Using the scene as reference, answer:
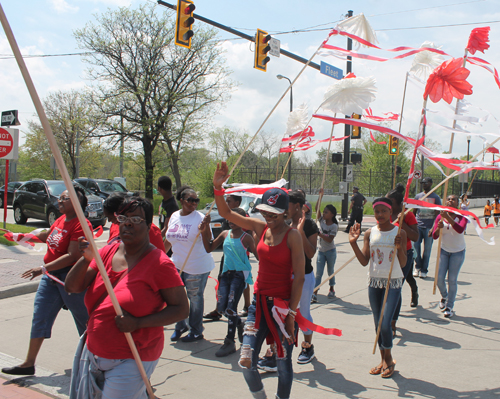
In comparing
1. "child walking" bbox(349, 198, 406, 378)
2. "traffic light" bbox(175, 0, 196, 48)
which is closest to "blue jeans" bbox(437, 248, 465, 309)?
"child walking" bbox(349, 198, 406, 378)

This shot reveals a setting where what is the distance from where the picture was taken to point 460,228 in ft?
20.4

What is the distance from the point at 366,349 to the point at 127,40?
84.3ft

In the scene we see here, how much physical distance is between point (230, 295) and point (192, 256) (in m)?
0.63

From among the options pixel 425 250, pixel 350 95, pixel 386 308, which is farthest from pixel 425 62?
pixel 425 250

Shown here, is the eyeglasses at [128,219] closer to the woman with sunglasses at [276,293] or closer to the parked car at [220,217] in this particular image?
the woman with sunglasses at [276,293]

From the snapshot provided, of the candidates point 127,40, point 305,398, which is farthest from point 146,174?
point 305,398

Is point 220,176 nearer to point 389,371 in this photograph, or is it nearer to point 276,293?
point 276,293

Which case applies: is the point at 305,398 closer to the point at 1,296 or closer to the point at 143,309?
the point at 143,309

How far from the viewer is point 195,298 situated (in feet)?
17.0

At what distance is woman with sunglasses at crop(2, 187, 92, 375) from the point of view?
394cm

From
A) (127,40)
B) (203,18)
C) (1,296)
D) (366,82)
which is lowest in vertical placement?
(1,296)

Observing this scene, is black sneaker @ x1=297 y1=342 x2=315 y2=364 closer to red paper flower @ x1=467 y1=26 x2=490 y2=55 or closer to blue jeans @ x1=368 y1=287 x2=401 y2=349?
blue jeans @ x1=368 y1=287 x2=401 y2=349

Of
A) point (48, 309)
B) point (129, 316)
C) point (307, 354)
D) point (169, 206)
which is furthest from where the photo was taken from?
point (169, 206)

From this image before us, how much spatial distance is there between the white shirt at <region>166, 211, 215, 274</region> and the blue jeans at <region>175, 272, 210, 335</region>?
9 centimetres
